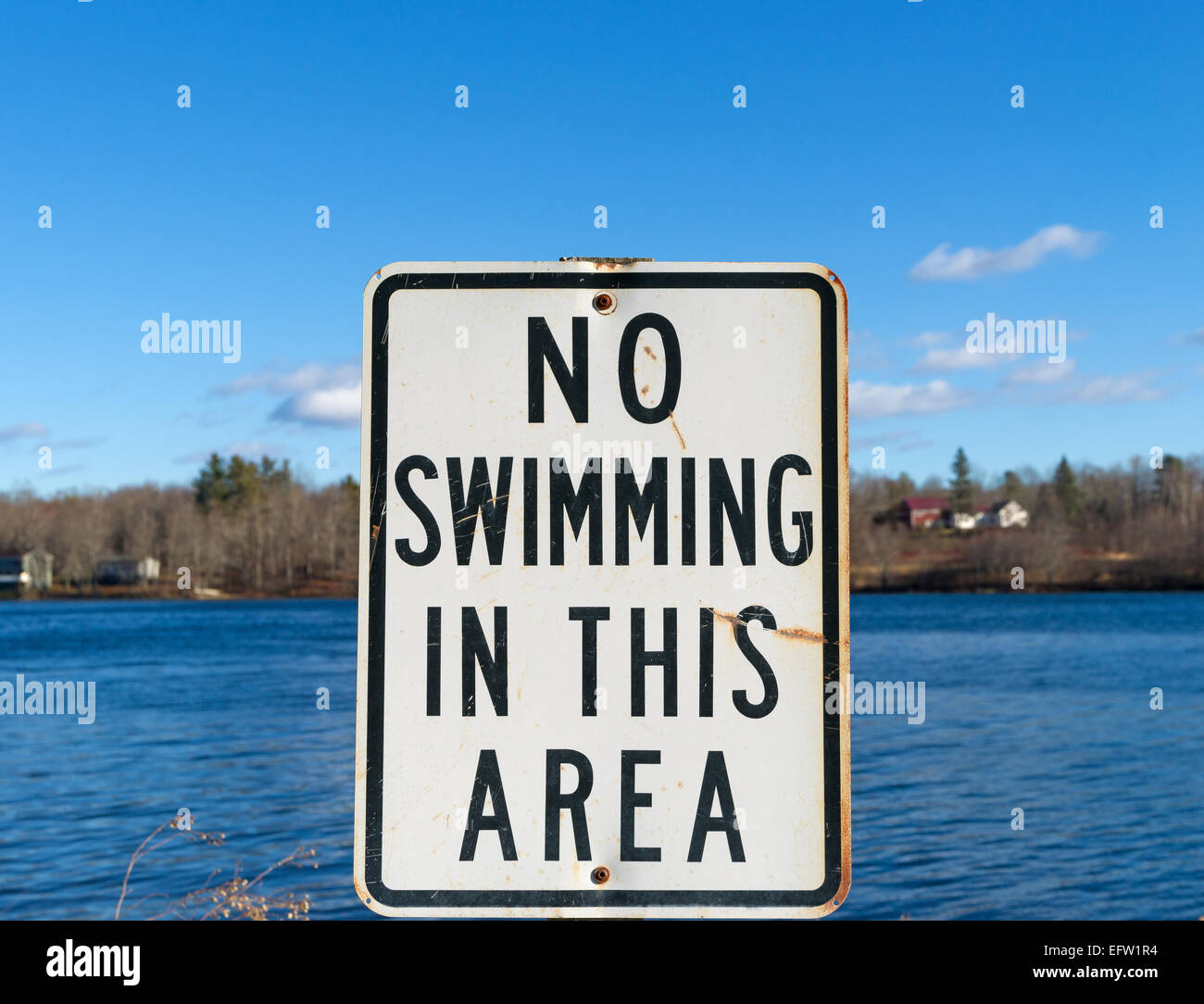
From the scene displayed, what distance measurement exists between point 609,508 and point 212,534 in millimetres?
94967

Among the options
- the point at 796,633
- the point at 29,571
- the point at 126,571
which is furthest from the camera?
the point at 126,571

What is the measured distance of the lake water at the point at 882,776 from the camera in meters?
16.8

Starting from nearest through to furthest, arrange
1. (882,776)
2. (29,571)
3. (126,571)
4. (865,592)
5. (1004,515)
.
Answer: (882,776) → (865,592) → (29,571) → (126,571) → (1004,515)

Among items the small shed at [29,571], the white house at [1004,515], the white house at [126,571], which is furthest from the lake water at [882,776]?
the white house at [1004,515]

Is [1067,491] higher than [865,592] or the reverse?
higher

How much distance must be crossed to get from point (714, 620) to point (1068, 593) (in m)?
92.2

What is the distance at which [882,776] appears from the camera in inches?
968

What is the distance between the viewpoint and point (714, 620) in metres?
1.46

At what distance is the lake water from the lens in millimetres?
16766

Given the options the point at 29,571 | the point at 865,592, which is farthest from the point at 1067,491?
the point at 29,571

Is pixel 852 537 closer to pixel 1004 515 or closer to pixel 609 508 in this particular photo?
pixel 1004 515

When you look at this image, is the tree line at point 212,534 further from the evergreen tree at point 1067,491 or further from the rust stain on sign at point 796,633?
the rust stain on sign at point 796,633
